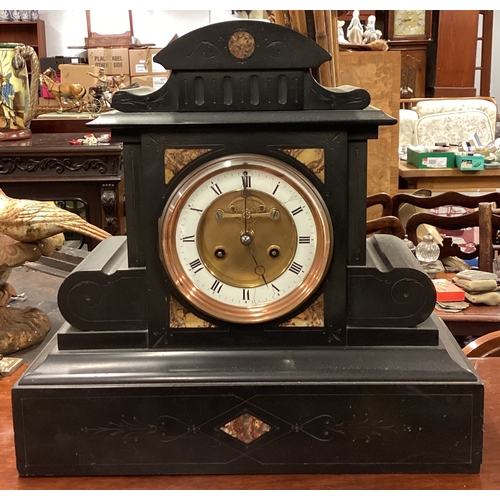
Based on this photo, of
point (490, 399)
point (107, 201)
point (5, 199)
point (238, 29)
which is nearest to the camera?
point (238, 29)

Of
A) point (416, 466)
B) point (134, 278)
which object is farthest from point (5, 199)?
point (416, 466)

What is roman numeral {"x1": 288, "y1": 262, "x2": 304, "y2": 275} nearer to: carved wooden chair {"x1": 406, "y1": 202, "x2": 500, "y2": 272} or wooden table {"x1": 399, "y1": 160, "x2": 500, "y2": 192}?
carved wooden chair {"x1": 406, "y1": 202, "x2": 500, "y2": 272}

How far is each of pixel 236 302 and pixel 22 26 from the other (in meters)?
6.12

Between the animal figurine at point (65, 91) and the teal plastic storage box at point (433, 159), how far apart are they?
1.96 metres

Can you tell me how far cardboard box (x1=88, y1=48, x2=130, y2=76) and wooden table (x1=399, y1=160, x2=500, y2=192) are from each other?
2110 mm

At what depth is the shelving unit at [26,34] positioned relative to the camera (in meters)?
6.25

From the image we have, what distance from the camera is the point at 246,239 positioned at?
3.10 feet

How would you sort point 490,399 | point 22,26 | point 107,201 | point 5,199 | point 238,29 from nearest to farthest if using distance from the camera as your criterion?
1. point 238,29
2. point 490,399
3. point 5,199
4. point 107,201
5. point 22,26

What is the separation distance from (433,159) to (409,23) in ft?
9.96

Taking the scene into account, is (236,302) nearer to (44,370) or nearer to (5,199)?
(44,370)

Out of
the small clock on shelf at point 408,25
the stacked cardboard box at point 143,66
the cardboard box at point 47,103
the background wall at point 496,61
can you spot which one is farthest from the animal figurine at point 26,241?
the background wall at point 496,61

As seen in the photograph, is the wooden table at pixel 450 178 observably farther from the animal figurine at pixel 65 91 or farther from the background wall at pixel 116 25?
the background wall at pixel 116 25

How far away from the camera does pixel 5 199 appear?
1.21 metres

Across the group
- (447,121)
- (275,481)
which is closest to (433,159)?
(447,121)
